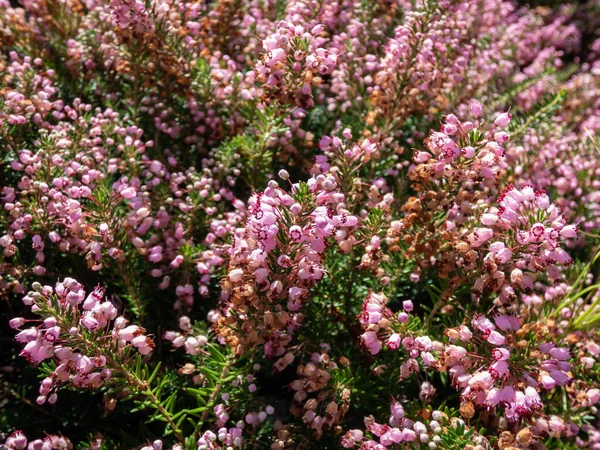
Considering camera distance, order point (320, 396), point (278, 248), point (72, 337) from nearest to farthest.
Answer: point (72, 337), point (278, 248), point (320, 396)

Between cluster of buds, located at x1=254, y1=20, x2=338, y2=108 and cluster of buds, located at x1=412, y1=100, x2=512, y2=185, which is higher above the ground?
cluster of buds, located at x1=254, y1=20, x2=338, y2=108

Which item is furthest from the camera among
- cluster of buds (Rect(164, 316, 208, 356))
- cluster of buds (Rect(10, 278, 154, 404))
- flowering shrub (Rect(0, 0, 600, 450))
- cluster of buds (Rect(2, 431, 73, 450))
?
cluster of buds (Rect(164, 316, 208, 356))

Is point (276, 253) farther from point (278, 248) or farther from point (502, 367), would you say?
point (502, 367)

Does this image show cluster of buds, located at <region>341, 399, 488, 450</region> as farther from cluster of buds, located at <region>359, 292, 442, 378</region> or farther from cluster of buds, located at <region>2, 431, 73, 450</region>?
cluster of buds, located at <region>2, 431, 73, 450</region>

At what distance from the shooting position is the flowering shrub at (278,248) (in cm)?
164

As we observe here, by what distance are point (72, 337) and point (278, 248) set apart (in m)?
0.66

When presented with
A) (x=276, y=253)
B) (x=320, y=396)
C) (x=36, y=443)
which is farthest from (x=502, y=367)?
(x=36, y=443)

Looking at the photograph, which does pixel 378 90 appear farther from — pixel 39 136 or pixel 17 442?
pixel 17 442

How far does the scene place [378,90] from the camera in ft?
8.00

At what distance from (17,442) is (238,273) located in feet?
3.20

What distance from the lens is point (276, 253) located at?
1.62 m

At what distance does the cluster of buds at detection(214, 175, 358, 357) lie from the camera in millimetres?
1541

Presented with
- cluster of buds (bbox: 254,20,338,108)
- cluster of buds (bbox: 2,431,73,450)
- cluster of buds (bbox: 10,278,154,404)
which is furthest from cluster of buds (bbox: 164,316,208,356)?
cluster of buds (bbox: 254,20,338,108)

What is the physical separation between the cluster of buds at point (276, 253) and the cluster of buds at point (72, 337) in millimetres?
386
